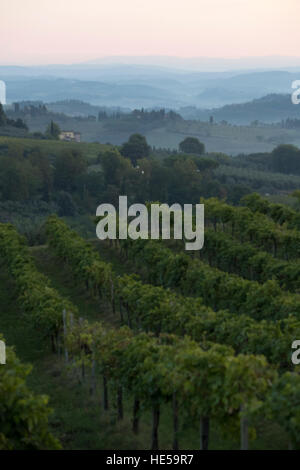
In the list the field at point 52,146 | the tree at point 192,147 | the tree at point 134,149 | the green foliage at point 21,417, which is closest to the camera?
the green foliage at point 21,417

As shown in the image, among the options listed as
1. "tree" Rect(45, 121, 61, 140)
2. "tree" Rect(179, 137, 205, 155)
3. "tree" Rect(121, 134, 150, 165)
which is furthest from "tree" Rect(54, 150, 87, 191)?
"tree" Rect(179, 137, 205, 155)

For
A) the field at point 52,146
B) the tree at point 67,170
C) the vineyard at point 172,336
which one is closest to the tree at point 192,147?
Result: the field at point 52,146

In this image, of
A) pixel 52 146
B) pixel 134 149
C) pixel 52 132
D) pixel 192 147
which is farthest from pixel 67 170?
pixel 192 147

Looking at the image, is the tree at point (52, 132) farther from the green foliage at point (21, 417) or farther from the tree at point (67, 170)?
the green foliage at point (21, 417)

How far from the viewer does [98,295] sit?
34094 mm

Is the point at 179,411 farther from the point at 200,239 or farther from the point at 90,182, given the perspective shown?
the point at 90,182

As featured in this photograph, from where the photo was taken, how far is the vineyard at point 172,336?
12.8 meters

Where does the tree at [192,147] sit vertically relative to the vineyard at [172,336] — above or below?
above

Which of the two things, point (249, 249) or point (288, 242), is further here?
point (288, 242)

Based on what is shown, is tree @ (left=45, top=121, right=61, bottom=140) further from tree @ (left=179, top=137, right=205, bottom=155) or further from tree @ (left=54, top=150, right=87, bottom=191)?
tree @ (left=54, top=150, right=87, bottom=191)

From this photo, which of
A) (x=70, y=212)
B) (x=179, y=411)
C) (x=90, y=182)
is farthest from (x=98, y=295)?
(x=90, y=182)

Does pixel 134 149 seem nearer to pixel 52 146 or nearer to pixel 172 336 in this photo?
pixel 52 146
